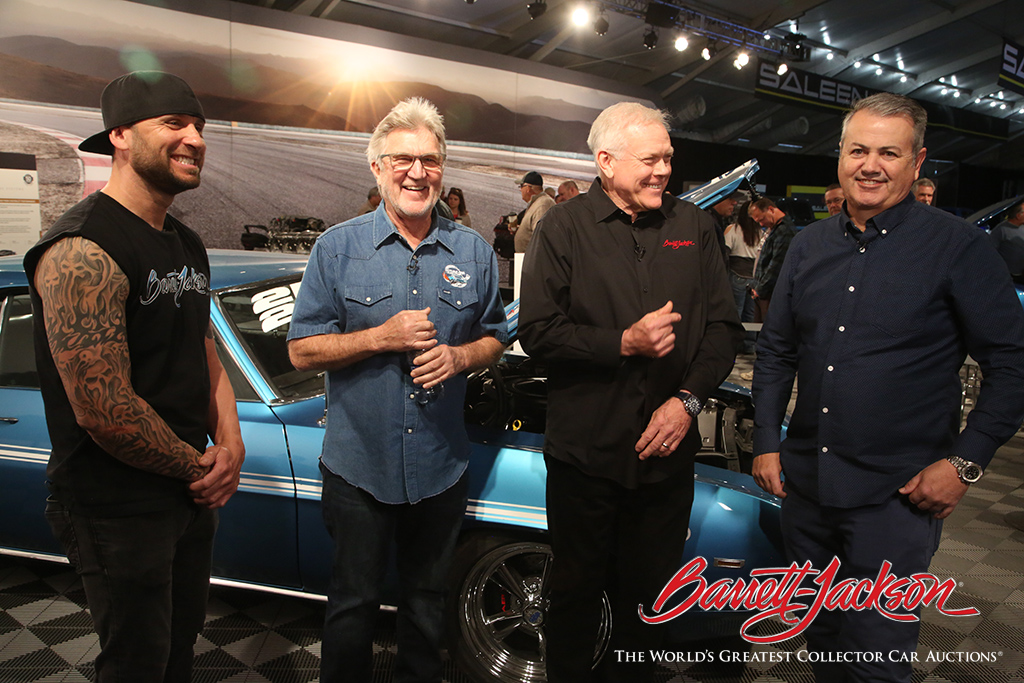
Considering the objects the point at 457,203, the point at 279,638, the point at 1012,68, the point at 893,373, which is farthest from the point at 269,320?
the point at 1012,68

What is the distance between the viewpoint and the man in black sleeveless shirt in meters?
1.40

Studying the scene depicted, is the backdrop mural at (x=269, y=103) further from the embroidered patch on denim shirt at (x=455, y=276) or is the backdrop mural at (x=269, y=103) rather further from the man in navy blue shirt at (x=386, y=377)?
the embroidered patch on denim shirt at (x=455, y=276)

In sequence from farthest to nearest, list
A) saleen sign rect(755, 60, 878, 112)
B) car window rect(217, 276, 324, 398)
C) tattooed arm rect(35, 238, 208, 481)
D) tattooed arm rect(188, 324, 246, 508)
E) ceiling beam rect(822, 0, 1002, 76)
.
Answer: ceiling beam rect(822, 0, 1002, 76)
saleen sign rect(755, 60, 878, 112)
car window rect(217, 276, 324, 398)
tattooed arm rect(188, 324, 246, 508)
tattooed arm rect(35, 238, 208, 481)

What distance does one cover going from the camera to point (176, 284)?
5.17 feet

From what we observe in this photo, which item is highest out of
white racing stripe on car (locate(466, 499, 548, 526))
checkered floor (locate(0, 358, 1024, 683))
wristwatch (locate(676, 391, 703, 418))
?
wristwatch (locate(676, 391, 703, 418))

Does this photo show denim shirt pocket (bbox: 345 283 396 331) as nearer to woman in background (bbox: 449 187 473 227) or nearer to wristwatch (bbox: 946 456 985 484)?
wristwatch (bbox: 946 456 985 484)

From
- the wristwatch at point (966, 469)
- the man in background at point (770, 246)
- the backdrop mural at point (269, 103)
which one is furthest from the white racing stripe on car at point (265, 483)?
the backdrop mural at point (269, 103)

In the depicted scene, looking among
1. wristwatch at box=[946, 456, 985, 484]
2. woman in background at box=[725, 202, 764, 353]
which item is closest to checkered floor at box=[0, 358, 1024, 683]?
wristwatch at box=[946, 456, 985, 484]

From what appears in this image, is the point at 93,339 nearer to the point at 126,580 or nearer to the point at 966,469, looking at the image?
the point at 126,580

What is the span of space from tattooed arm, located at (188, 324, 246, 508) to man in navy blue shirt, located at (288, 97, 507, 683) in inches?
8.6

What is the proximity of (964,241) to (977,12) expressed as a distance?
49.1 ft

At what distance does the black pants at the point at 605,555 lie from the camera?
183 cm

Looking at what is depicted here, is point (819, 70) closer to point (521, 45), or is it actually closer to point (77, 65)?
point (521, 45)

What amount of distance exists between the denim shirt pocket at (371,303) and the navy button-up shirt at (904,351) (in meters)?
1.13
